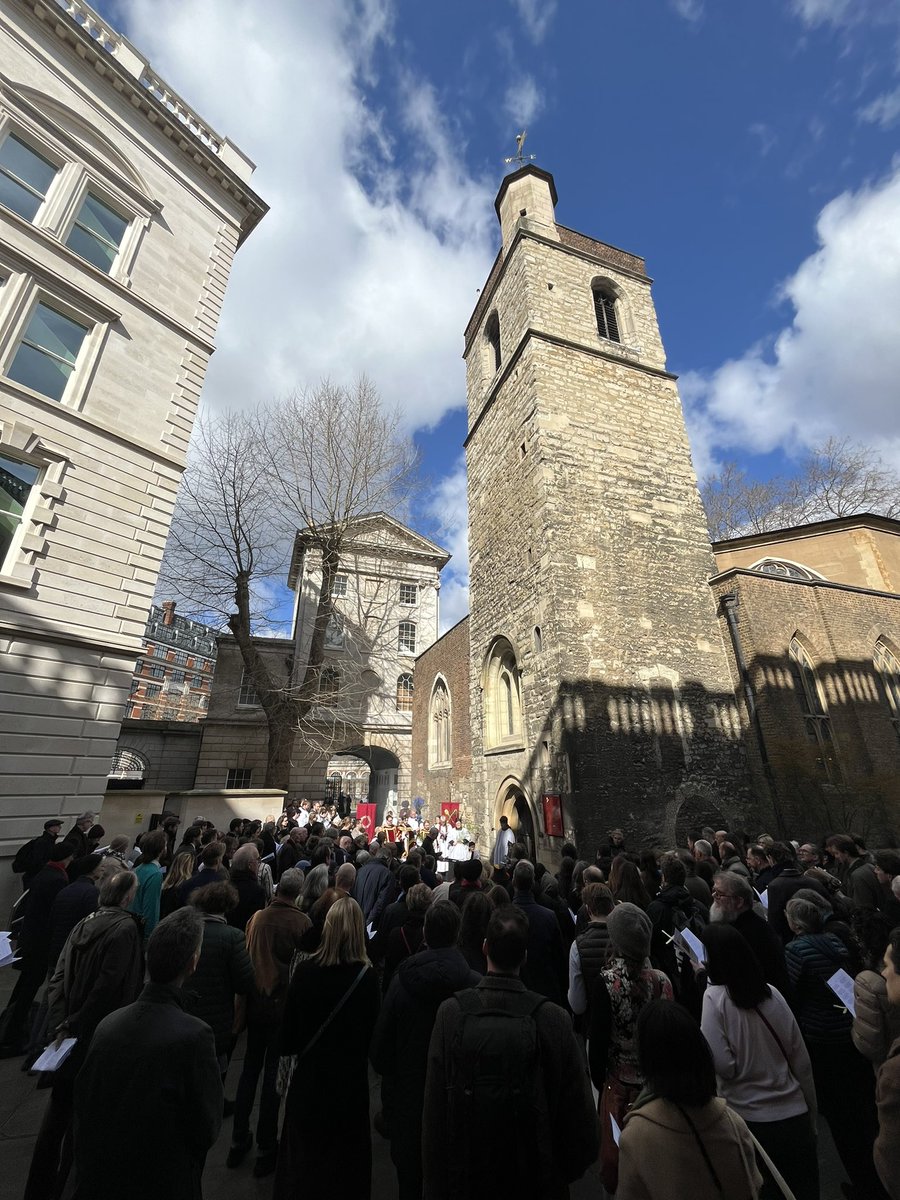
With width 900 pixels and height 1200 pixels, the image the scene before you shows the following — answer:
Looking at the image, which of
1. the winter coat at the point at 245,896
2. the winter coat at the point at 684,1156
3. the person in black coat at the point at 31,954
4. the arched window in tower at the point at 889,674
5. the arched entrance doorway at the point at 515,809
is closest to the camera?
the winter coat at the point at 684,1156

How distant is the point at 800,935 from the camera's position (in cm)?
317

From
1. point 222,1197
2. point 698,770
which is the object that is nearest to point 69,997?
point 222,1197

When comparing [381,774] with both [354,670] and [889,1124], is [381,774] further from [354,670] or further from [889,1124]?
[889,1124]

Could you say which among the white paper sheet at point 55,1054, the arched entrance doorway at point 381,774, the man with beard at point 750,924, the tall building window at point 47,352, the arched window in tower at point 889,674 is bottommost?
the white paper sheet at point 55,1054

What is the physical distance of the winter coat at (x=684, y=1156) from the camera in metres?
1.46

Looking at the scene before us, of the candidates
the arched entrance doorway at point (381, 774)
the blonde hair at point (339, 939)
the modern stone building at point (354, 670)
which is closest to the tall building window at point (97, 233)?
the modern stone building at point (354, 670)

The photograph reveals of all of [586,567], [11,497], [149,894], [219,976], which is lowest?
[219,976]

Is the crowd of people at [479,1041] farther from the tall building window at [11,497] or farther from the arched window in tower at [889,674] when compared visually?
the arched window in tower at [889,674]

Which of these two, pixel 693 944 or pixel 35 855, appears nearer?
pixel 693 944

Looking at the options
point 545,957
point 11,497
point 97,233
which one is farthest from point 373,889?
point 97,233

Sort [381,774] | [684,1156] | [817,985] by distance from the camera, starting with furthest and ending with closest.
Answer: [381,774] → [817,985] → [684,1156]

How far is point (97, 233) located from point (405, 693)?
18858mm

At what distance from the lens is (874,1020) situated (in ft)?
7.92

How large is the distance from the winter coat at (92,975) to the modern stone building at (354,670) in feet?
45.1
